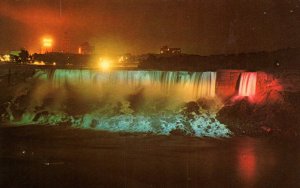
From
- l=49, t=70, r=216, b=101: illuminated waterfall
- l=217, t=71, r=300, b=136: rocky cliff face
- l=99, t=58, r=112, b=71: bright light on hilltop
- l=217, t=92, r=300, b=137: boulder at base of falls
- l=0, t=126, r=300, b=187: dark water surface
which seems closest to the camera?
l=0, t=126, r=300, b=187: dark water surface

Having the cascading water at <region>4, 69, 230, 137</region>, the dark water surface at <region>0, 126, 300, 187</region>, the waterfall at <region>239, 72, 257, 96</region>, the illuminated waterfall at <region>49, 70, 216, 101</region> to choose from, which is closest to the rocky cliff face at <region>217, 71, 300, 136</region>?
the waterfall at <region>239, 72, 257, 96</region>

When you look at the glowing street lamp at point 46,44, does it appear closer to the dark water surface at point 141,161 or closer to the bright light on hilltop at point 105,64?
the bright light on hilltop at point 105,64

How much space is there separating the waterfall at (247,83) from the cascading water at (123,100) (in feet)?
7.26

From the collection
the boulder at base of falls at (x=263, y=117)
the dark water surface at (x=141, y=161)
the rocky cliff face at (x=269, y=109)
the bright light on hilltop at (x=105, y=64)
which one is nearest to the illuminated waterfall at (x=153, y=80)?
the rocky cliff face at (x=269, y=109)

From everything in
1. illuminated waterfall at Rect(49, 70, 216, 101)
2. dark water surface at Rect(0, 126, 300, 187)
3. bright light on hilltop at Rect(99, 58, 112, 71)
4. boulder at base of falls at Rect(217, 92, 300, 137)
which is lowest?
Result: dark water surface at Rect(0, 126, 300, 187)

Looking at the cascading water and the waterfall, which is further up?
the waterfall

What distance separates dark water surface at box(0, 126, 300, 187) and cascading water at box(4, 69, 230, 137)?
3248mm

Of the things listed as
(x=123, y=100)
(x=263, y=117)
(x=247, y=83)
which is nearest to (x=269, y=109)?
(x=263, y=117)

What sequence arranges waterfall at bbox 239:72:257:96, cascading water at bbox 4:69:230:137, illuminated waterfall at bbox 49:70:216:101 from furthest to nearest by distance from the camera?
1. illuminated waterfall at bbox 49:70:216:101
2. waterfall at bbox 239:72:257:96
3. cascading water at bbox 4:69:230:137

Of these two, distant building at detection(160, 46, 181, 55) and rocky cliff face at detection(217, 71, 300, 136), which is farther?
distant building at detection(160, 46, 181, 55)

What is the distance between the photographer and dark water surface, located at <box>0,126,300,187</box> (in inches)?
617

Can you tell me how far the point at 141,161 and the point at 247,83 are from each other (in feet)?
48.9

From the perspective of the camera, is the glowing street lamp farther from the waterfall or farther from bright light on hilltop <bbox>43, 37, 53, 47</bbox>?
the waterfall

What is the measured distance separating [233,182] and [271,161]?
406 centimetres
